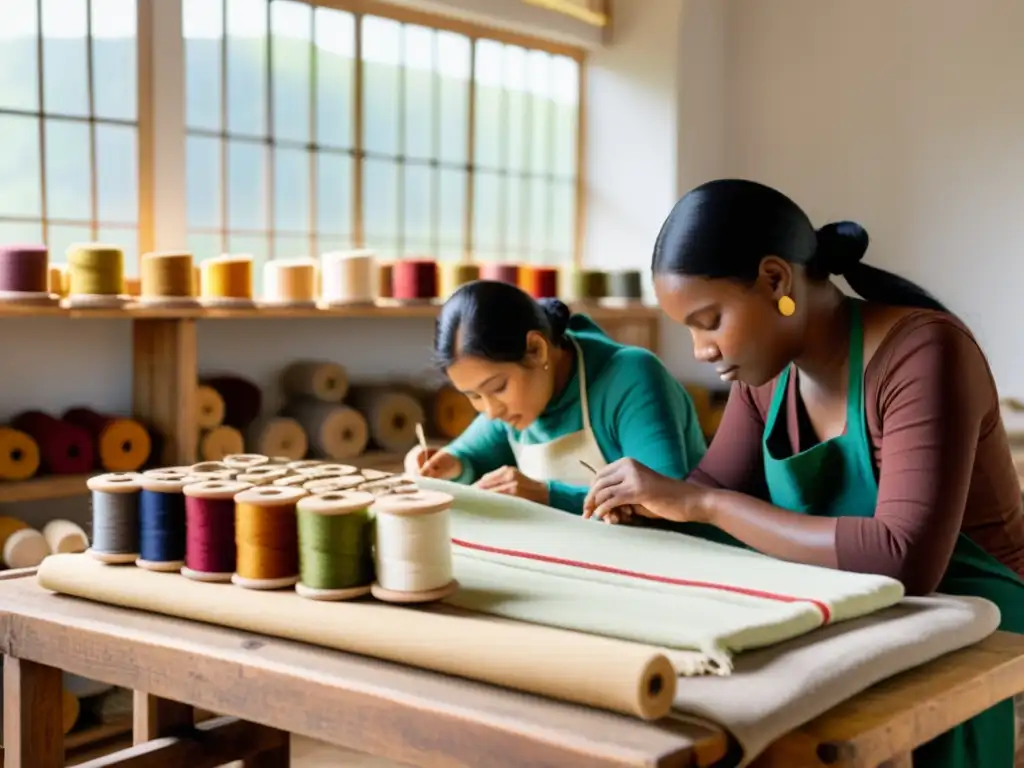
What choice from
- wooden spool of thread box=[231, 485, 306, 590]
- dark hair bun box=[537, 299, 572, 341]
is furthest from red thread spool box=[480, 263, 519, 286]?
wooden spool of thread box=[231, 485, 306, 590]

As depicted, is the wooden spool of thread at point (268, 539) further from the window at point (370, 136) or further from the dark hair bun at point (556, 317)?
the window at point (370, 136)

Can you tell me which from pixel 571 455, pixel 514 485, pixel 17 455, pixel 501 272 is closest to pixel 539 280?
pixel 501 272

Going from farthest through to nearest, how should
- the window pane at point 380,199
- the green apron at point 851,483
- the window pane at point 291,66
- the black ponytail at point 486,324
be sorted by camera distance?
the window pane at point 380,199 → the window pane at point 291,66 → the black ponytail at point 486,324 → the green apron at point 851,483

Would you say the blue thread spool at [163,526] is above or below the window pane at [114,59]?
below

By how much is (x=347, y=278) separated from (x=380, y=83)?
3.73ft

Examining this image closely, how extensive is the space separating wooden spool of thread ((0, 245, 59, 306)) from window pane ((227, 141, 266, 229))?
1121mm

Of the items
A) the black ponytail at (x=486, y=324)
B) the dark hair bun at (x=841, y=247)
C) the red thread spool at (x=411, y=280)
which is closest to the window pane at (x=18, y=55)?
the red thread spool at (x=411, y=280)

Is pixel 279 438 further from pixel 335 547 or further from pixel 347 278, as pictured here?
pixel 335 547

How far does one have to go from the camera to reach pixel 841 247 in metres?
1.87

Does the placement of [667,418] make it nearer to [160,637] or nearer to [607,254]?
[160,637]

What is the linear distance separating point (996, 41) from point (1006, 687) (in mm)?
4412

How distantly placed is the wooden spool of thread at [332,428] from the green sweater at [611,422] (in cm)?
145

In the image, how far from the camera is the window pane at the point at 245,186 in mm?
4434

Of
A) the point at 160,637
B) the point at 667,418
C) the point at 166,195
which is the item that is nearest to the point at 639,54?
the point at 166,195
